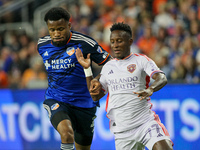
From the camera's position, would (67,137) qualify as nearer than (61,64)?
Yes

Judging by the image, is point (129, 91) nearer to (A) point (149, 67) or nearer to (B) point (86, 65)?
(A) point (149, 67)

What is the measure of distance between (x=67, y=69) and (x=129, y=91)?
1320 mm

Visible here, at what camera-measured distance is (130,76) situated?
16.0 ft

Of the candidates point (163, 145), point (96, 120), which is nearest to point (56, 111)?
point (163, 145)

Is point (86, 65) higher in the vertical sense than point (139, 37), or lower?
lower

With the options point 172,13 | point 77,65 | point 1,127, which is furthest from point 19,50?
point 77,65

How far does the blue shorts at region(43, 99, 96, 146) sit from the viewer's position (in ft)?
18.1

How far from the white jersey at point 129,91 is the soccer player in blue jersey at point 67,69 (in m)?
0.85

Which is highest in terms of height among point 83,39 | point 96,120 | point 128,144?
point 83,39

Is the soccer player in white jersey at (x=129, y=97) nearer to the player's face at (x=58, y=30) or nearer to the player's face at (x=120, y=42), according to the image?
the player's face at (x=120, y=42)

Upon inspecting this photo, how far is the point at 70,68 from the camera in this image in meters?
5.80

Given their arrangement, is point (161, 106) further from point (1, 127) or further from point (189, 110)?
point (1, 127)

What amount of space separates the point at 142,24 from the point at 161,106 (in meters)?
3.94

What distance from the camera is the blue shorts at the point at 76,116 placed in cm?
551
